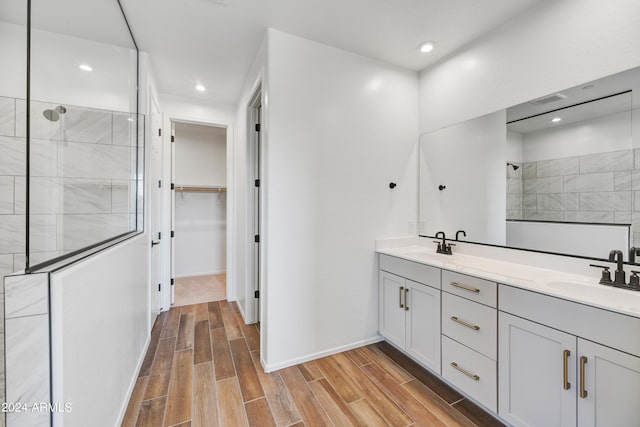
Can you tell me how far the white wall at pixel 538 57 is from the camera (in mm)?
1492

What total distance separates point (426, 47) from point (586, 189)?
1.62 metres

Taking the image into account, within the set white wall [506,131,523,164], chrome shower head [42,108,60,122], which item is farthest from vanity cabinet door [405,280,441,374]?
chrome shower head [42,108,60,122]

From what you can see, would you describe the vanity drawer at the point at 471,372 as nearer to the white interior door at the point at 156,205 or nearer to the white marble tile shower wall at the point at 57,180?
the white marble tile shower wall at the point at 57,180

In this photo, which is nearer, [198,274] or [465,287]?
[465,287]

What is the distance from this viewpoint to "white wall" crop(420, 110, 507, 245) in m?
2.10

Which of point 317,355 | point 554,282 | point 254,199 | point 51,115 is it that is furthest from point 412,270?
point 51,115

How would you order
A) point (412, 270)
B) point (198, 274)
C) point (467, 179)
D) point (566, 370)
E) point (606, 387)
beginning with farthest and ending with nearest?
1. point (198, 274)
2. point (467, 179)
3. point (412, 270)
4. point (566, 370)
5. point (606, 387)

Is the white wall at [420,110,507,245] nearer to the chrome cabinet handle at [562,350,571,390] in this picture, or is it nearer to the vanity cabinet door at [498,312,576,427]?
the vanity cabinet door at [498,312,576,427]

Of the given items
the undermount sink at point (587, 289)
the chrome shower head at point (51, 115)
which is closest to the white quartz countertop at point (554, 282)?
the undermount sink at point (587, 289)

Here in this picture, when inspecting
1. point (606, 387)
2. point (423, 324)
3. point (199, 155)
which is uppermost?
point (199, 155)

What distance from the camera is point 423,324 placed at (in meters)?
2.00

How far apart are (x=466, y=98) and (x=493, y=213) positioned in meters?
1.03

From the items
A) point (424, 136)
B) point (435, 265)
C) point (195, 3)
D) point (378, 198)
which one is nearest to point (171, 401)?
point (435, 265)

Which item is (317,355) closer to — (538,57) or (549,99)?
(549,99)
